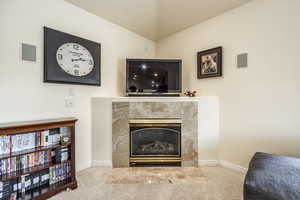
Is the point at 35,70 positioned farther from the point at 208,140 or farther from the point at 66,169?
the point at 208,140

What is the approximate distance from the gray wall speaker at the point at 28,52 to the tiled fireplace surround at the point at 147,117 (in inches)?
48.4

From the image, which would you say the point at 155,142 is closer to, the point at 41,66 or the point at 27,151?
the point at 27,151

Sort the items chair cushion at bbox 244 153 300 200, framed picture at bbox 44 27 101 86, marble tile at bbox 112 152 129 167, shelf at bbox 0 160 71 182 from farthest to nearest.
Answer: marble tile at bbox 112 152 129 167 < framed picture at bbox 44 27 101 86 < shelf at bbox 0 160 71 182 < chair cushion at bbox 244 153 300 200

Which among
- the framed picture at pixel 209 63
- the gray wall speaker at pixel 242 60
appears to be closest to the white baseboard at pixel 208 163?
the framed picture at pixel 209 63

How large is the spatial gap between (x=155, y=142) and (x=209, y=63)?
173cm

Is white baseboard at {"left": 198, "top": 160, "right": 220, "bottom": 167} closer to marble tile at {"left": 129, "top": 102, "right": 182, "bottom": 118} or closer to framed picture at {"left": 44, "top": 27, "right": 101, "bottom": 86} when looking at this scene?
marble tile at {"left": 129, "top": 102, "right": 182, "bottom": 118}

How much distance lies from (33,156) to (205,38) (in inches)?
125

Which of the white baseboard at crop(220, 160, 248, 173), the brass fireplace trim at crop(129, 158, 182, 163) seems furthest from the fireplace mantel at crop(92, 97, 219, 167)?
the white baseboard at crop(220, 160, 248, 173)

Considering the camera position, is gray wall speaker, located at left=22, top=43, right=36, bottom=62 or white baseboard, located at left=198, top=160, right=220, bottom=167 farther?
white baseboard, located at left=198, top=160, right=220, bottom=167

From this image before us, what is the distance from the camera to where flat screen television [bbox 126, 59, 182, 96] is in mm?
2674

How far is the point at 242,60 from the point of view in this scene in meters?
2.23

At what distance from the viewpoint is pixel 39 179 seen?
1.78 metres

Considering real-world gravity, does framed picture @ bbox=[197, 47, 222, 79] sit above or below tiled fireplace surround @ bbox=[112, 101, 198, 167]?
above

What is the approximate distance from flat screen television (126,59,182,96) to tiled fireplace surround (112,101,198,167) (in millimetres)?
294
